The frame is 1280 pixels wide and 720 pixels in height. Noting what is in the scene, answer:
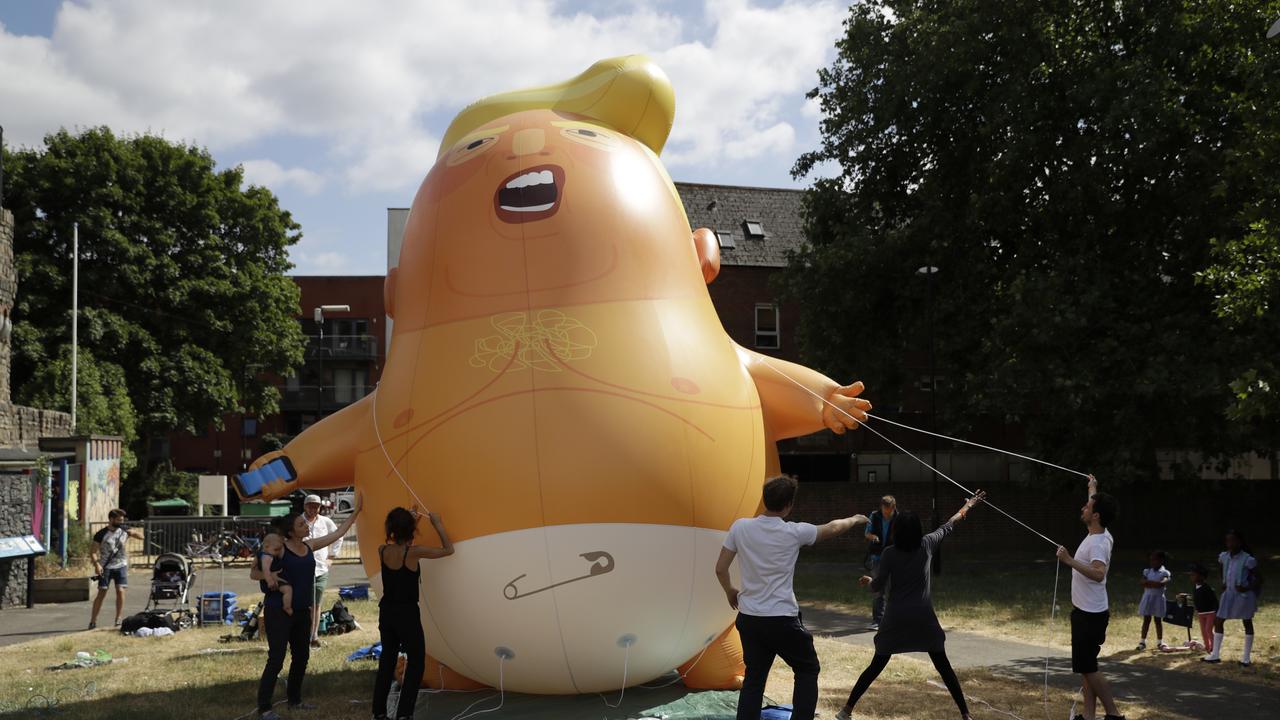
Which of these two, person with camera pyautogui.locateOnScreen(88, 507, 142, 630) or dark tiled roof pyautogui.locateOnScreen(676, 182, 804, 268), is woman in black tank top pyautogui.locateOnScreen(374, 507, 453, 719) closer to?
person with camera pyautogui.locateOnScreen(88, 507, 142, 630)

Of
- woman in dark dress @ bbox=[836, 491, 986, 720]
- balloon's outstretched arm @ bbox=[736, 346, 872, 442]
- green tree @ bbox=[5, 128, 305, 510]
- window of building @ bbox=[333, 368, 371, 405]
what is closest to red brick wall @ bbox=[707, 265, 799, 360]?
green tree @ bbox=[5, 128, 305, 510]

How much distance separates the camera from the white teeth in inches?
330

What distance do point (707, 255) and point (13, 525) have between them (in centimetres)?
1399

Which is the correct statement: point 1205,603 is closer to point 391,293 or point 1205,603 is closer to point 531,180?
point 531,180

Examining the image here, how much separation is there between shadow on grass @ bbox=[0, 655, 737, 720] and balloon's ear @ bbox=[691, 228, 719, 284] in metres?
3.51

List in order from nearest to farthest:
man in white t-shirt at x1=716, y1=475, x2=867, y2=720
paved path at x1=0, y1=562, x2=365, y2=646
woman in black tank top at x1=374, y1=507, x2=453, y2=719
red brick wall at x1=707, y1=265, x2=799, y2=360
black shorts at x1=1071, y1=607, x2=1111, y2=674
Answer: man in white t-shirt at x1=716, y1=475, x2=867, y2=720 → woman in black tank top at x1=374, y1=507, x2=453, y2=719 → black shorts at x1=1071, y1=607, x2=1111, y2=674 → paved path at x1=0, y1=562, x2=365, y2=646 → red brick wall at x1=707, y1=265, x2=799, y2=360

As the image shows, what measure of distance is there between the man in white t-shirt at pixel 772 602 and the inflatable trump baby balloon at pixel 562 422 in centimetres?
115

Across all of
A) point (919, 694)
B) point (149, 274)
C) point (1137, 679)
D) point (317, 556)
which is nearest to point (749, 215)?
point (149, 274)

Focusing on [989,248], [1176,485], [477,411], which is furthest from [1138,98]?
[477,411]

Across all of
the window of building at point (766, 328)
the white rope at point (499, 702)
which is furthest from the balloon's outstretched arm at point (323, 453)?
the window of building at point (766, 328)

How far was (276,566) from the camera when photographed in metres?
8.73

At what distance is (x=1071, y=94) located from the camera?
20.9 meters

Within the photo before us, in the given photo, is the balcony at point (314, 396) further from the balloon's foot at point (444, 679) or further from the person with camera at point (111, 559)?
the balloon's foot at point (444, 679)

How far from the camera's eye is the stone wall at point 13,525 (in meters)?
17.2
